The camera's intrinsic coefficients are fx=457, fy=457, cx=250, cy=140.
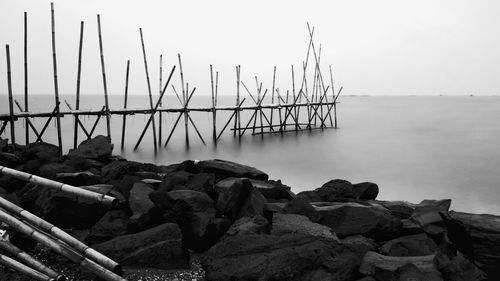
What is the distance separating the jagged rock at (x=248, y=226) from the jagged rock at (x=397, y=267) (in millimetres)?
1344

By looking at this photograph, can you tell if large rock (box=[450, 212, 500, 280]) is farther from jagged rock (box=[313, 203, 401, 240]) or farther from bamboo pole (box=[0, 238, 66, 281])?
bamboo pole (box=[0, 238, 66, 281])

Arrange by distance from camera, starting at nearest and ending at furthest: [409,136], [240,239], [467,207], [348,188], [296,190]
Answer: [240,239] → [348,188] → [467,207] → [296,190] → [409,136]

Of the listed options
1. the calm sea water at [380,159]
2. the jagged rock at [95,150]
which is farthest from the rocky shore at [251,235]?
the calm sea water at [380,159]

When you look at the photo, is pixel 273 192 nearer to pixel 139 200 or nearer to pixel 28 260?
pixel 139 200

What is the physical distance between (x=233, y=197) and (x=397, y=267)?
2.58 meters

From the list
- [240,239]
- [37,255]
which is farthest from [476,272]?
[37,255]

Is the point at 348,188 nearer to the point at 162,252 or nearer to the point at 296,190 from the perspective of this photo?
the point at 162,252

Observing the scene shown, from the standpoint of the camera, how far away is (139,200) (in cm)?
622

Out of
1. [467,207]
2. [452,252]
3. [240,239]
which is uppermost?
[240,239]

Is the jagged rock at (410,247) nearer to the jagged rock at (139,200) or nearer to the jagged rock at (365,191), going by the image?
the jagged rock at (139,200)

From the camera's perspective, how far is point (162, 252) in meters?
5.13

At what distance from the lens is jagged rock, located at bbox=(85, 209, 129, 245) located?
5758mm

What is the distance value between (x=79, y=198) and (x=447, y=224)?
196 inches

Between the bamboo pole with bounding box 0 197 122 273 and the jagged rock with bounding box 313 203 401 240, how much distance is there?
9.18ft
